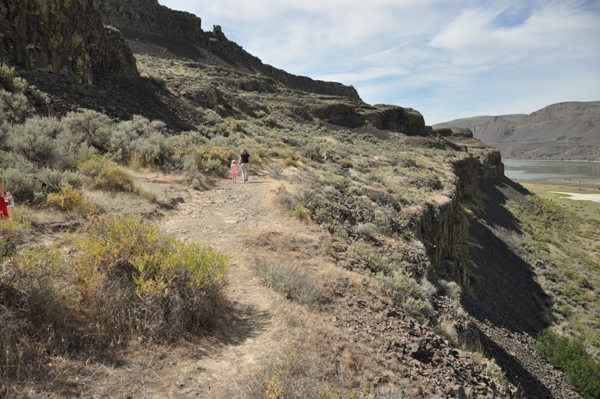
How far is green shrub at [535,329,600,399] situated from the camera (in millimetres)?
11992

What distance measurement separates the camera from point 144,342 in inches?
136

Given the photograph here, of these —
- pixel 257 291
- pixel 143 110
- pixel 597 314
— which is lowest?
pixel 597 314

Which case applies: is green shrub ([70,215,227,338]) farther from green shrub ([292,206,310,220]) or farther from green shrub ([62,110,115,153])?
green shrub ([62,110,115,153])

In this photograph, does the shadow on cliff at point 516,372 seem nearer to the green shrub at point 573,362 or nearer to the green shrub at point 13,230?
the green shrub at point 573,362

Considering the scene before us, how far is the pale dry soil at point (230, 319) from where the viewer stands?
305cm

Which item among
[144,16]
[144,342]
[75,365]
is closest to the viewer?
[75,365]

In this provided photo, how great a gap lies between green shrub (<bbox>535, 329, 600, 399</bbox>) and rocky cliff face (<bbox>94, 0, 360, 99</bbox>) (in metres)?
55.5

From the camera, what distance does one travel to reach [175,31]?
59.7 m

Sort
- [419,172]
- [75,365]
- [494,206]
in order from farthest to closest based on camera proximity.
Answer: [494,206] → [419,172] → [75,365]

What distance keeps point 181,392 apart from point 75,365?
3.15ft

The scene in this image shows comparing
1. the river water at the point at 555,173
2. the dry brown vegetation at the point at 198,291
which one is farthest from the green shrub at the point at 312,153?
the river water at the point at 555,173

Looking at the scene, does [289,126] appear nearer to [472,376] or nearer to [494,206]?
[494,206]

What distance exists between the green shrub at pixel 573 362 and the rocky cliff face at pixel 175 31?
55.5 meters

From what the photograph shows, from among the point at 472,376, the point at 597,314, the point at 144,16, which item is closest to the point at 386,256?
the point at 472,376
